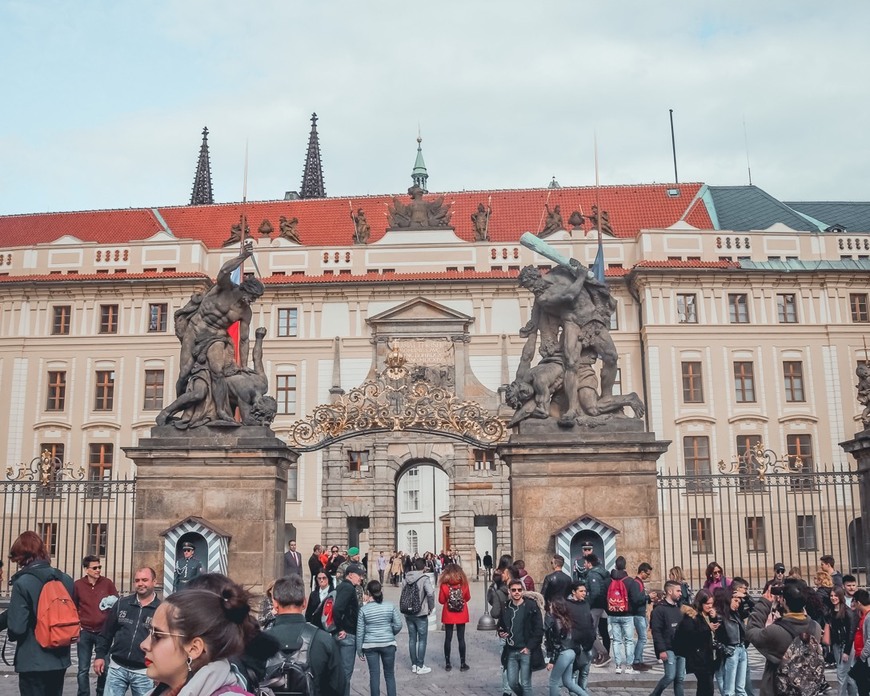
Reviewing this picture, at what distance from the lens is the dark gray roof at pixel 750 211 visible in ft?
128

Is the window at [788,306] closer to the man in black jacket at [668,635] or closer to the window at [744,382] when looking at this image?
the window at [744,382]

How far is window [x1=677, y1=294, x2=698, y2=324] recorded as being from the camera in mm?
35312

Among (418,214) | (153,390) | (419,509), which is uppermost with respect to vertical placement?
(418,214)

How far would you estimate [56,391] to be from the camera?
120ft

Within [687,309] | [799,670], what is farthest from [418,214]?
[799,670]

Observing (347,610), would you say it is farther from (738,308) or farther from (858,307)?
(858,307)

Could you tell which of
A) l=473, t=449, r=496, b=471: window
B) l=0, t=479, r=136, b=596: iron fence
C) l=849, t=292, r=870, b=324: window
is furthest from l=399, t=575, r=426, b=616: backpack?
l=849, t=292, r=870, b=324: window

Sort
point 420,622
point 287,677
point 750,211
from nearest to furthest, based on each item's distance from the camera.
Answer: point 287,677
point 420,622
point 750,211

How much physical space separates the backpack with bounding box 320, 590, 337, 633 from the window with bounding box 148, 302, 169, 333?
29.1m

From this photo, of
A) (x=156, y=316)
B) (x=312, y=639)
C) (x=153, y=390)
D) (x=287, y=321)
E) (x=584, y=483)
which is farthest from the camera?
(x=287, y=321)

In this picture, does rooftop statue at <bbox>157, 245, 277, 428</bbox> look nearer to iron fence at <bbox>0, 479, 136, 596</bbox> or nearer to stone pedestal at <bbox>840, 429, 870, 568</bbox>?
iron fence at <bbox>0, 479, 136, 596</bbox>

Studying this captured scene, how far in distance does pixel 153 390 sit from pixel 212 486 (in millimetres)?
23588

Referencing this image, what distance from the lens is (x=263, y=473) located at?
45.6 feet

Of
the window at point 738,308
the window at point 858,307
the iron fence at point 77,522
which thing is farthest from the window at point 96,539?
the window at point 858,307
